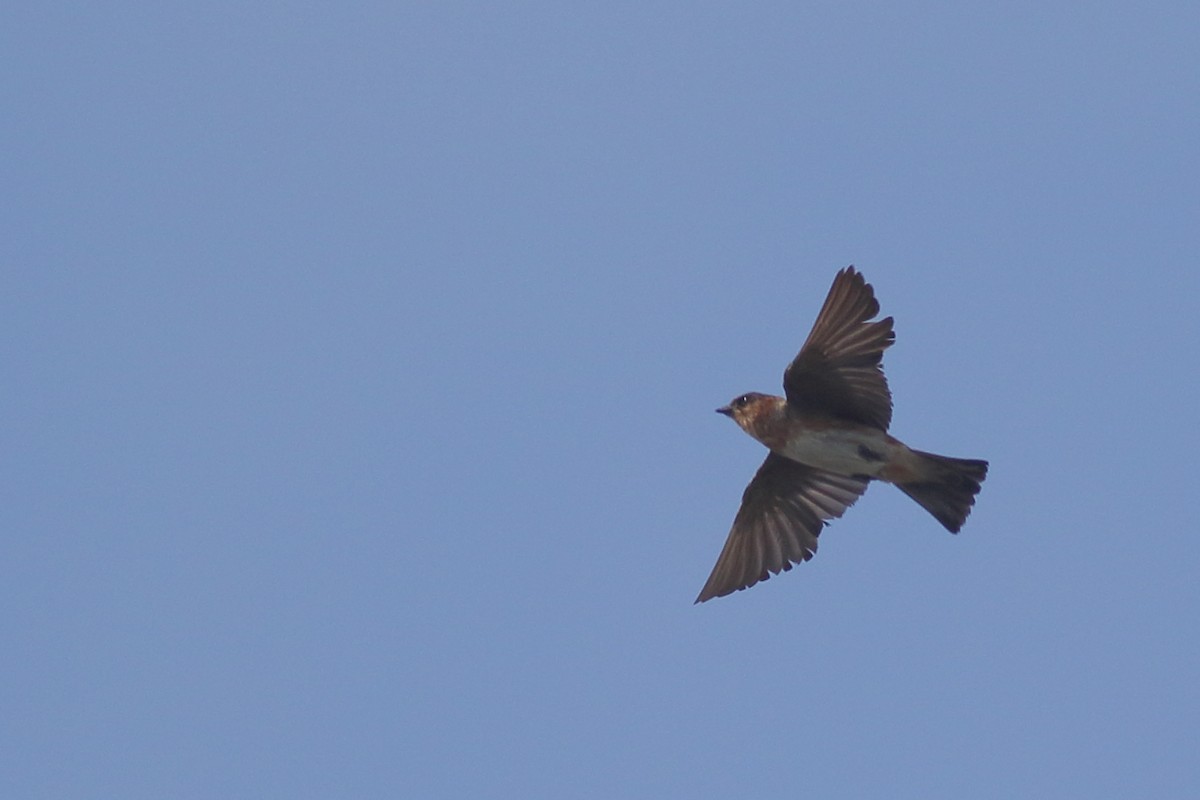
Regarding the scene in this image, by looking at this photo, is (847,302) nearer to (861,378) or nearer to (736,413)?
(861,378)

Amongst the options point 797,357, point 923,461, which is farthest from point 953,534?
point 797,357

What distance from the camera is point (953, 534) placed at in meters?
12.6

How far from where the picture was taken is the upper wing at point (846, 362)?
12.2m

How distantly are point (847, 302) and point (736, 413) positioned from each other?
1.55m

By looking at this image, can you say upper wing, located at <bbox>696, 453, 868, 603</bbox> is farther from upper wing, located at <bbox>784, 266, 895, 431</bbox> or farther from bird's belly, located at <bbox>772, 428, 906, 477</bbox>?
upper wing, located at <bbox>784, 266, 895, 431</bbox>

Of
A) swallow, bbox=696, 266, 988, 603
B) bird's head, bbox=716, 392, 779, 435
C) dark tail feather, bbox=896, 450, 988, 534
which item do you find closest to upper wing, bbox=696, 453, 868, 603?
swallow, bbox=696, 266, 988, 603

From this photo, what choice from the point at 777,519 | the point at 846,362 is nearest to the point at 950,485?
the point at 846,362

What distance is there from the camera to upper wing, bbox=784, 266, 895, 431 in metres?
12.2

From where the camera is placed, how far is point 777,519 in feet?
45.1

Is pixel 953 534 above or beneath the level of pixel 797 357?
beneath

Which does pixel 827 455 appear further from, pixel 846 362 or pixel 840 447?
pixel 846 362

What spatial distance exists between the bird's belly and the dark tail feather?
24 centimetres

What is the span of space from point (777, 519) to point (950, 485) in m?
1.55

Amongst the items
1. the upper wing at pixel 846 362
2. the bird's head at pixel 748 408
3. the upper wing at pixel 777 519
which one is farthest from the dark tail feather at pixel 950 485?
the bird's head at pixel 748 408
